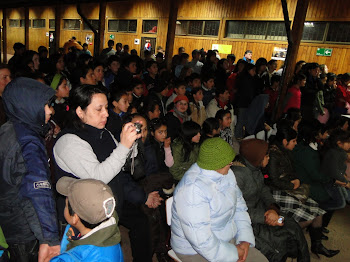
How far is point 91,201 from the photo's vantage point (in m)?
1.29

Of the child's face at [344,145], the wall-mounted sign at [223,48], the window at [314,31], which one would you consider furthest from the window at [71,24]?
the child's face at [344,145]

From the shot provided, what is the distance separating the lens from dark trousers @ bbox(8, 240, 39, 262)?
165cm

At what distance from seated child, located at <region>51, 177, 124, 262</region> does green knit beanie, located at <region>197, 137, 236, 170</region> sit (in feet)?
2.66

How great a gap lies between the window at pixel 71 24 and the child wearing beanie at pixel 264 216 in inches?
796

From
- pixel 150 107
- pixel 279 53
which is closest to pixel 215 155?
pixel 150 107

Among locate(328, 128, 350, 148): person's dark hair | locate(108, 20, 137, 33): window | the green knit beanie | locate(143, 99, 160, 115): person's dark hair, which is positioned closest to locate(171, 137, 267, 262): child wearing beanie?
the green knit beanie

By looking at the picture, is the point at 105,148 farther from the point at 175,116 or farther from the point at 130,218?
the point at 175,116

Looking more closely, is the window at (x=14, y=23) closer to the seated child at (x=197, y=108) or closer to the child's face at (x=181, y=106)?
the seated child at (x=197, y=108)

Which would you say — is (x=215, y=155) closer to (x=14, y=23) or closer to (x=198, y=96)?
(x=198, y=96)

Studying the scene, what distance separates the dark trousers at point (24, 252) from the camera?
1.65 metres

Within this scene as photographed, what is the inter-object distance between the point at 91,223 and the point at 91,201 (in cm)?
12

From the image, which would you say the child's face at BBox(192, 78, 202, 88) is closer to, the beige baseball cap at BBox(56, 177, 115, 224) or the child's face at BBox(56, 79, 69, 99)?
the child's face at BBox(56, 79, 69, 99)

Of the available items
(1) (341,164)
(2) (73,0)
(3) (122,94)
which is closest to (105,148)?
(3) (122,94)

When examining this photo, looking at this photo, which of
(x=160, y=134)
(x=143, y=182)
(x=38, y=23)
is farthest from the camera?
(x=38, y=23)
